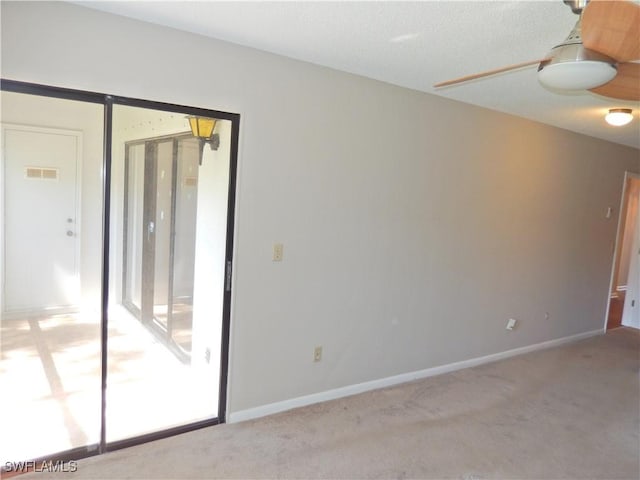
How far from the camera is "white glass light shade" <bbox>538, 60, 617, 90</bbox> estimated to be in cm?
146

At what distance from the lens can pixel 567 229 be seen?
15.6 ft

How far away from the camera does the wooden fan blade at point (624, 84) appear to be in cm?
159

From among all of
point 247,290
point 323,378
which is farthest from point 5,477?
point 323,378

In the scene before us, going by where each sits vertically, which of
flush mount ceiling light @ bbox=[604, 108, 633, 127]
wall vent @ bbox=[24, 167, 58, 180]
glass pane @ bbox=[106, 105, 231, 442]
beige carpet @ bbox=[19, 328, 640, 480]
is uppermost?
flush mount ceiling light @ bbox=[604, 108, 633, 127]

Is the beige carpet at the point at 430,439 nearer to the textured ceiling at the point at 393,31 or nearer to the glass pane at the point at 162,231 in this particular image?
the glass pane at the point at 162,231

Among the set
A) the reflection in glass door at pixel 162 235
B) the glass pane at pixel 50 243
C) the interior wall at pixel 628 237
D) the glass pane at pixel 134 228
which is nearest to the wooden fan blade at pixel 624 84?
the reflection in glass door at pixel 162 235

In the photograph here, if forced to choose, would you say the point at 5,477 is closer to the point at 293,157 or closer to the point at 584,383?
the point at 293,157

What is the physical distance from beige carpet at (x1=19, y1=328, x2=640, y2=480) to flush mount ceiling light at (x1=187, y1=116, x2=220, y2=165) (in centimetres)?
186

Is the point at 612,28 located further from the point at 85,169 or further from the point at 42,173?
the point at 42,173

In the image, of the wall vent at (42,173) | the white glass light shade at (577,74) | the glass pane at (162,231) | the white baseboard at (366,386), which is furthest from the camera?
the wall vent at (42,173)

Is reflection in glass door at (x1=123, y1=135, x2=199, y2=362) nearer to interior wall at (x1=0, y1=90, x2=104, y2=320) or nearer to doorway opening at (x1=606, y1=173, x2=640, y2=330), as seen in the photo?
interior wall at (x1=0, y1=90, x2=104, y2=320)

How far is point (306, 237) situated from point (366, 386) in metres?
1.34

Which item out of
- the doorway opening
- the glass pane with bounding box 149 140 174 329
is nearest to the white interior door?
the glass pane with bounding box 149 140 174 329

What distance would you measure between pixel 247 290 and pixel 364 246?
973 mm
